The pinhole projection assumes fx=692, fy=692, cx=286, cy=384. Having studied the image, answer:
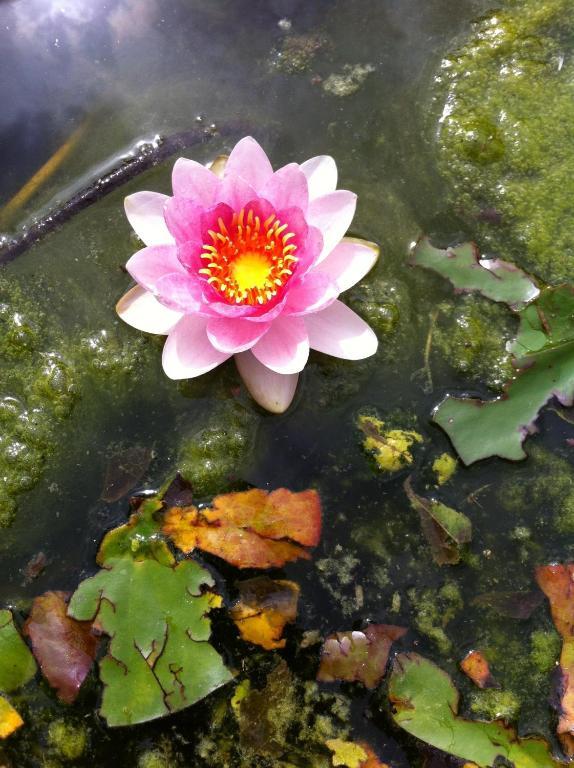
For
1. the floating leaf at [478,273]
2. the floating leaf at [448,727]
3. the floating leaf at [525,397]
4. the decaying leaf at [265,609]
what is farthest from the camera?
the floating leaf at [478,273]

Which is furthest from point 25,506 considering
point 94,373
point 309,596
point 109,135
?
point 109,135

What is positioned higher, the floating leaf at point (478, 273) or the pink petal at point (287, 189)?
the pink petal at point (287, 189)

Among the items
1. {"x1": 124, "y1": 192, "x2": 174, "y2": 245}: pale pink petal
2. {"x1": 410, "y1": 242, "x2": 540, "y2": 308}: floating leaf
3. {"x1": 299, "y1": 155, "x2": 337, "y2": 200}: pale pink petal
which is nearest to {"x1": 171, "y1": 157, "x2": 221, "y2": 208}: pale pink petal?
{"x1": 124, "y1": 192, "x2": 174, "y2": 245}: pale pink petal

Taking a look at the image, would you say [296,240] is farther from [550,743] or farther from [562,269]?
[550,743]

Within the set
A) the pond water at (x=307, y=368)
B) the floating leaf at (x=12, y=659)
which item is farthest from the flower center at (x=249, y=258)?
the floating leaf at (x=12, y=659)

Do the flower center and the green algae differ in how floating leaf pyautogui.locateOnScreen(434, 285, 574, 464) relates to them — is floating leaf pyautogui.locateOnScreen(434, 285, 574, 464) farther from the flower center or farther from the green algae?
the flower center

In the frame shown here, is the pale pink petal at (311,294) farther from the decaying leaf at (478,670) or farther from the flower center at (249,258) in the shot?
the decaying leaf at (478,670)

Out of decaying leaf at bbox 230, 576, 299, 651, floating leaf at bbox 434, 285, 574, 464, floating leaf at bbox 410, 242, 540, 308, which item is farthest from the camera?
floating leaf at bbox 410, 242, 540, 308
